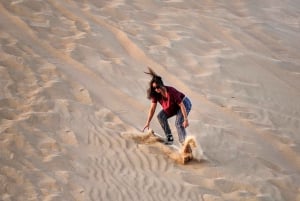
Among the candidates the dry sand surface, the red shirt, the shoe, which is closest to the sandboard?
the dry sand surface

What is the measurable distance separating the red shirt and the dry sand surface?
2.17 feet

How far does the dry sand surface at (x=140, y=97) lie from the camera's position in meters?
6.86

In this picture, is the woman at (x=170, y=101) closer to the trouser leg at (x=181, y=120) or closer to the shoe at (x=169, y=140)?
the trouser leg at (x=181, y=120)

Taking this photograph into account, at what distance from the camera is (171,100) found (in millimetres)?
7324

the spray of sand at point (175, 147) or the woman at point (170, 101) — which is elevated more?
the woman at point (170, 101)

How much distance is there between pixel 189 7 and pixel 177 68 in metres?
3.80

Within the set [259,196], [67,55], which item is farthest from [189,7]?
[259,196]

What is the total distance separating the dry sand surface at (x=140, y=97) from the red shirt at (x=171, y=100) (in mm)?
660

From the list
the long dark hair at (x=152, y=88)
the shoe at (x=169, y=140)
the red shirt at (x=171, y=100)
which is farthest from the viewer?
the shoe at (x=169, y=140)

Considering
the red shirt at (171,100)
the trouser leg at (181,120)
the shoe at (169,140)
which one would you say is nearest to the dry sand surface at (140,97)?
the shoe at (169,140)

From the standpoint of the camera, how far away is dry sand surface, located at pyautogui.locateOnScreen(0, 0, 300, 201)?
6859mm

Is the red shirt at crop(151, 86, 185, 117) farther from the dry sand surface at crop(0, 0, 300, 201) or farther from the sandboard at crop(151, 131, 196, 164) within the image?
the dry sand surface at crop(0, 0, 300, 201)

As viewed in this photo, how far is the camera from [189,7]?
14.2 meters

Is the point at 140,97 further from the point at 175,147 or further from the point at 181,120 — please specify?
the point at 181,120
